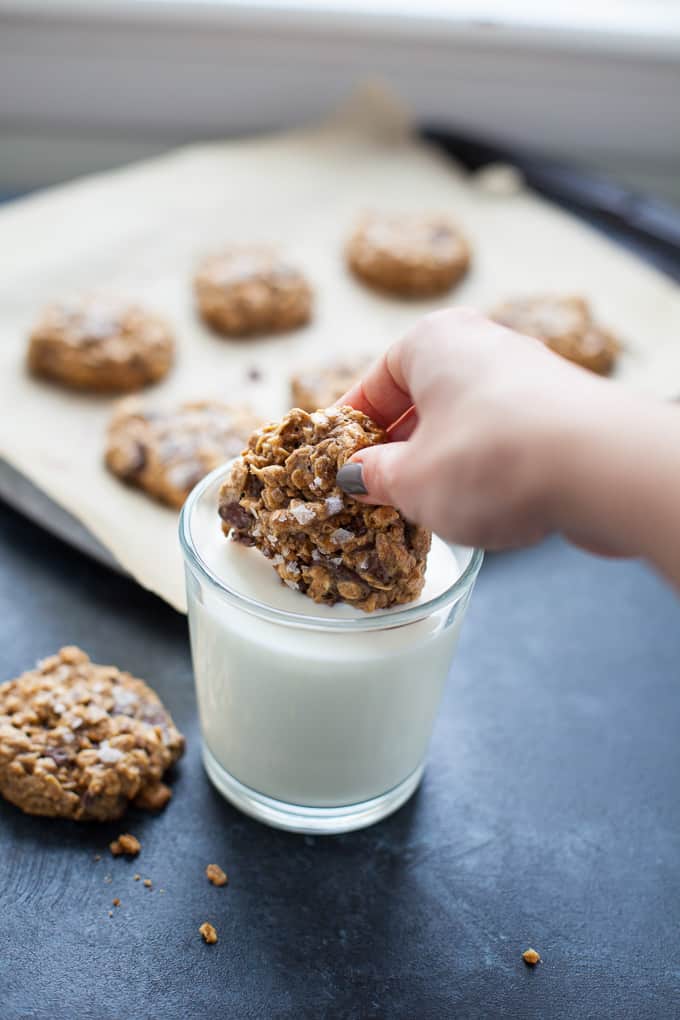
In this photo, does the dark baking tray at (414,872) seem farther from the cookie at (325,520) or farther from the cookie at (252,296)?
the cookie at (252,296)

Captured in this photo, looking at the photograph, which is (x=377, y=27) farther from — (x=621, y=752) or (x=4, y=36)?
(x=621, y=752)

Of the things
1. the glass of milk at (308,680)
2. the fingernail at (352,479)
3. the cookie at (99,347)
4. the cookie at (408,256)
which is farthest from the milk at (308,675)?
the cookie at (408,256)

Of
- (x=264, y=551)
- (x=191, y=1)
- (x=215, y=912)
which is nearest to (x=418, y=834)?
(x=215, y=912)

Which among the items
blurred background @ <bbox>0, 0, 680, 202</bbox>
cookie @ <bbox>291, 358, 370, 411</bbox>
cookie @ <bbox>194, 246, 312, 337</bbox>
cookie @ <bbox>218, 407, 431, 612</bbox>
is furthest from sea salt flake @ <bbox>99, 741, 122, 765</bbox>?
blurred background @ <bbox>0, 0, 680, 202</bbox>

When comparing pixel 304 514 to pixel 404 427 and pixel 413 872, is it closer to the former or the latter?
pixel 404 427

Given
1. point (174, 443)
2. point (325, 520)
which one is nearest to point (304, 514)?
point (325, 520)

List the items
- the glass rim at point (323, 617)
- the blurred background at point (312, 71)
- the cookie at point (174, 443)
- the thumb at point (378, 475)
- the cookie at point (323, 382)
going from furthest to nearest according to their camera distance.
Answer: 1. the blurred background at point (312, 71)
2. the cookie at point (323, 382)
3. the cookie at point (174, 443)
4. the glass rim at point (323, 617)
5. the thumb at point (378, 475)

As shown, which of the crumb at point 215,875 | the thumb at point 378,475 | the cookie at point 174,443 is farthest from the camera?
the cookie at point 174,443

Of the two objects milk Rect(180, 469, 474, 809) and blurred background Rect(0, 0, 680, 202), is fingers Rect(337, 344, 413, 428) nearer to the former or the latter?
milk Rect(180, 469, 474, 809)

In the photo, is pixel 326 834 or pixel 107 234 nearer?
pixel 326 834
